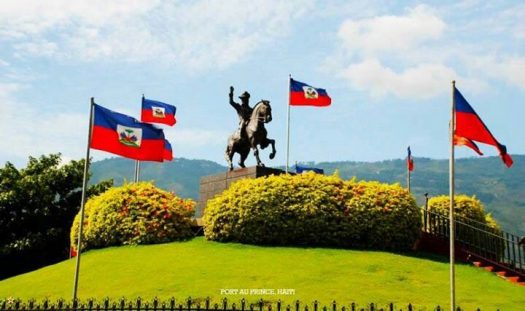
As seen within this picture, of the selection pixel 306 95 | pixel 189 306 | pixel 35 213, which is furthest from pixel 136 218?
pixel 189 306

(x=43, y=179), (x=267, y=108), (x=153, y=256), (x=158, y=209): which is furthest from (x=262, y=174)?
(x=43, y=179)

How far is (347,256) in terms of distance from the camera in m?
20.1

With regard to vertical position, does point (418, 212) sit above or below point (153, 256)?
above

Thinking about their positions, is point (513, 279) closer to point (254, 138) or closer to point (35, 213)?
point (254, 138)

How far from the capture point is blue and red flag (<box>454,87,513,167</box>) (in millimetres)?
15352

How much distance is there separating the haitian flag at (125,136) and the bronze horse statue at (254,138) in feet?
22.0

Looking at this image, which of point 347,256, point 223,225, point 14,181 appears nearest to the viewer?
point 347,256

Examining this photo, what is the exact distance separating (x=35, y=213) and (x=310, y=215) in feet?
53.3

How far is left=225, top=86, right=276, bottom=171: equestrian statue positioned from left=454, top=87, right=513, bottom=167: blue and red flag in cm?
981

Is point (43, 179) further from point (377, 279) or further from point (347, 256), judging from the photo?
point (377, 279)

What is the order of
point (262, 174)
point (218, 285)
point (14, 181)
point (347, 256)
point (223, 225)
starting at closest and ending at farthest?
point (218, 285) < point (347, 256) < point (223, 225) < point (262, 174) < point (14, 181)

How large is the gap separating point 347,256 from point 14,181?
19.2 m

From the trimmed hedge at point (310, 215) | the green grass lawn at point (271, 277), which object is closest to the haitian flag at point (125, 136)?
the green grass lawn at point (271, 277)

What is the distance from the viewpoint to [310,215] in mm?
21750
